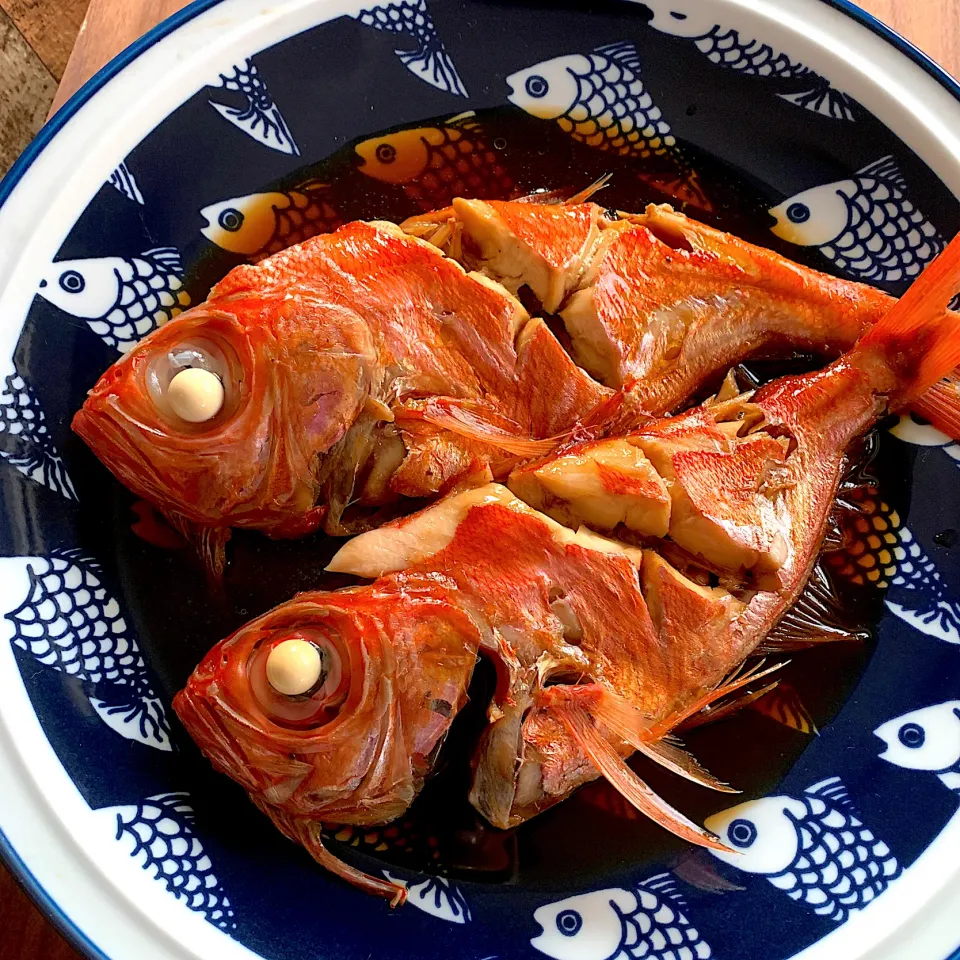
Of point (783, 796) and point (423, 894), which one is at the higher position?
point (783, 796)

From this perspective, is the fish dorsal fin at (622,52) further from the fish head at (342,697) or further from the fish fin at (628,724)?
the fish fin at (628,724)

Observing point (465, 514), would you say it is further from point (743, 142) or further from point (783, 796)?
point (743, 142)

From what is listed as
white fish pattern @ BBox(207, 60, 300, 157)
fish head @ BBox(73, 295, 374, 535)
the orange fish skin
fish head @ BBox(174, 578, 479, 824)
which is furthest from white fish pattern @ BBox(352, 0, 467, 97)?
fish head @ BBox(174, 578, 479, 824)

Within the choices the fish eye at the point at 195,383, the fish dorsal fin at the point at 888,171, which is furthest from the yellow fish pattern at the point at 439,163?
the fish dorsal fin at the point at 888,171

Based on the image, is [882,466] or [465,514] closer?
[465,514]

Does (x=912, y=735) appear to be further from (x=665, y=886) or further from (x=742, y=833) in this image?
(x=665, y=886)

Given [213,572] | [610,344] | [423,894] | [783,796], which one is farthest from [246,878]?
[610,344]
